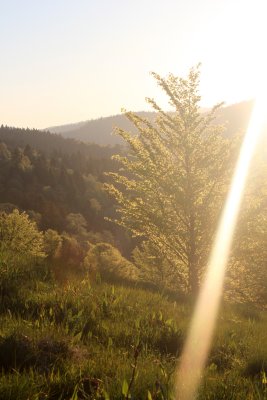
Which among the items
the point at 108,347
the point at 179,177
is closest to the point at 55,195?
the point at 179,177

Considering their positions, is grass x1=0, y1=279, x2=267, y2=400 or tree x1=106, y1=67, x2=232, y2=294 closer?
grass x1=0, y1=279, x2=267, y2=400

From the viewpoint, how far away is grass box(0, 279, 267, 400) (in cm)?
367

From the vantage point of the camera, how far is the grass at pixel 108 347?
3670 millimetres

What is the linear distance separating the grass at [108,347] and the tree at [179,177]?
19.6 feet

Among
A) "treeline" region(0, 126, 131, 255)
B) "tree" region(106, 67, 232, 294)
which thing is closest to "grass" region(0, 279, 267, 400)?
"tree" region(106, 67, 232, 294)

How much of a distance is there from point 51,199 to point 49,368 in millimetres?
132879

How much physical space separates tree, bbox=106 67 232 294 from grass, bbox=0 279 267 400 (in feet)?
19.6

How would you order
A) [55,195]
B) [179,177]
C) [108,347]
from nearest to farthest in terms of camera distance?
1. [108,347]
2. [179,177]
3. [55,195]

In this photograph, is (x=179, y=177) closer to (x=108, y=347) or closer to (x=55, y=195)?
(x=108, y=347)

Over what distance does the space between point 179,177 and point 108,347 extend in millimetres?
9098

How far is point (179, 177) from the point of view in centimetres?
1346

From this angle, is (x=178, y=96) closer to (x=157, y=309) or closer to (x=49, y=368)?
(x=157, y=309)

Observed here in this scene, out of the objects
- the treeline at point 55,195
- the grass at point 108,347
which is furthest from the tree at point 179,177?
the treeline at point 55,195

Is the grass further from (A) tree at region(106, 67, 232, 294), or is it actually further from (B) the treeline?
(B) the treeline
